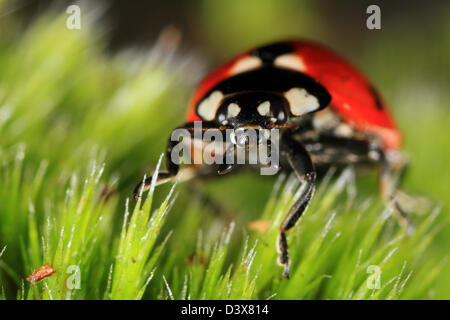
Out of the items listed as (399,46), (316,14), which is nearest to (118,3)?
(316,14)

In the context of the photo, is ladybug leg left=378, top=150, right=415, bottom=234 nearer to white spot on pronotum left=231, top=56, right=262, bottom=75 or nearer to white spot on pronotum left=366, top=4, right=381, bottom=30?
white spot on pronotum left=231, top=56, right=262, bottom=75

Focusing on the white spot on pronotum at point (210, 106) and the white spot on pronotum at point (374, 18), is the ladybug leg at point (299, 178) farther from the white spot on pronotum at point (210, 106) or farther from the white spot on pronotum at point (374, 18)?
the white spot on pronotum at point (374, 18)

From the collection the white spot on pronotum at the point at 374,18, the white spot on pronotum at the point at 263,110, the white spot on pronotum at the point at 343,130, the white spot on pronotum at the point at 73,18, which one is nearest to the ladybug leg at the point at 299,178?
the white spot on pronotum at the point at 263,110

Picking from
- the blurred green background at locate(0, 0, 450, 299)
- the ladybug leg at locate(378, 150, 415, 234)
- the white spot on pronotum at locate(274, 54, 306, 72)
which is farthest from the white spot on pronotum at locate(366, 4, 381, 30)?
the white spot on pronotum at locate(274, 54, 306, 72)

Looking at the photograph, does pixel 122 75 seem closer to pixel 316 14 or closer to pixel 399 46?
pixel 316 14

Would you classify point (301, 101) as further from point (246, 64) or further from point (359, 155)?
point (359, 155)

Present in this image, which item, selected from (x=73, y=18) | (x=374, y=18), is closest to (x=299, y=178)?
(x=73, y=18)
